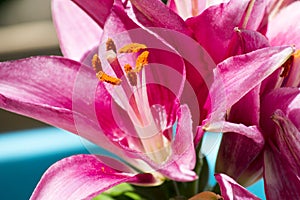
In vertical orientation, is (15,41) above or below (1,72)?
below

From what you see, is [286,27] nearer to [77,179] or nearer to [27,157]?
[77,179]

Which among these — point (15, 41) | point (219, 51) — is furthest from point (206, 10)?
point (15, 41)

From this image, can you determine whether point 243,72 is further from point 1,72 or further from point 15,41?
point 15,41

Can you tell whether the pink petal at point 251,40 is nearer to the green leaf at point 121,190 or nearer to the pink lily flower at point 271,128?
the pink lily flower at point 271,128

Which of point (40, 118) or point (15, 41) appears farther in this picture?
point (15, 41)

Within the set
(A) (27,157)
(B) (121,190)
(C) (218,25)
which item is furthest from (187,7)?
(A) (27,157)

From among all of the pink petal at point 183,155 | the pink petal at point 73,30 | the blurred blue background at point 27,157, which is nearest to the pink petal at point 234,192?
the pink petal at point 183,155
